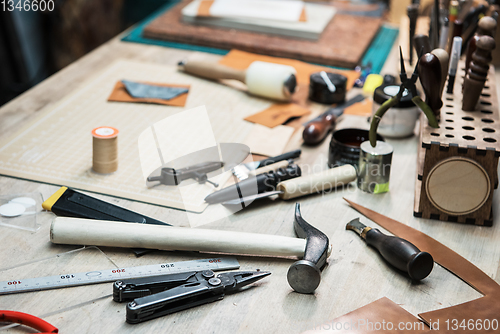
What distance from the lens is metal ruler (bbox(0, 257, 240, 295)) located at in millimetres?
804

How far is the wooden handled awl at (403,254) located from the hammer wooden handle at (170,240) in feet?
0.46

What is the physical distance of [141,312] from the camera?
739 mm

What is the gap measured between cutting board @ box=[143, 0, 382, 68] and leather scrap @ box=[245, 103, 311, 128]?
0.37 m

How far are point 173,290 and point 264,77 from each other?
2.91 ft

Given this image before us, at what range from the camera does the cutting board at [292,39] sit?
1780mm

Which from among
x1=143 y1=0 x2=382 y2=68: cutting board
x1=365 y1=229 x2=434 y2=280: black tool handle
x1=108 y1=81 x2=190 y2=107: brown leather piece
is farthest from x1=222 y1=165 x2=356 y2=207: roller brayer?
x1=143 y1=0 x2=382 y2=68: cutting board

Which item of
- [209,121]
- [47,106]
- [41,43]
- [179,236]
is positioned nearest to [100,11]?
[41,43]

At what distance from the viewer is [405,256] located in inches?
32.9

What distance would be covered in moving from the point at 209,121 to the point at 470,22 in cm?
88

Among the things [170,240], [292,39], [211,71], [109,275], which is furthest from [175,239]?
[292,39]

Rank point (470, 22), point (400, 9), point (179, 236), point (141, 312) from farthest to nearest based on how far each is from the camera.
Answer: point (400, 9), point (470, 22), point (179, 236), point (141, 312)

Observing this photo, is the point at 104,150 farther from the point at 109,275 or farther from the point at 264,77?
the point at 264,77

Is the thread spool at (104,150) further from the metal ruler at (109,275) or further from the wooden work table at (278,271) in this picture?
the metal ruler at (109,275)

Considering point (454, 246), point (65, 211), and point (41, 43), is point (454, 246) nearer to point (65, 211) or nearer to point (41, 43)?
point (65, 211)
